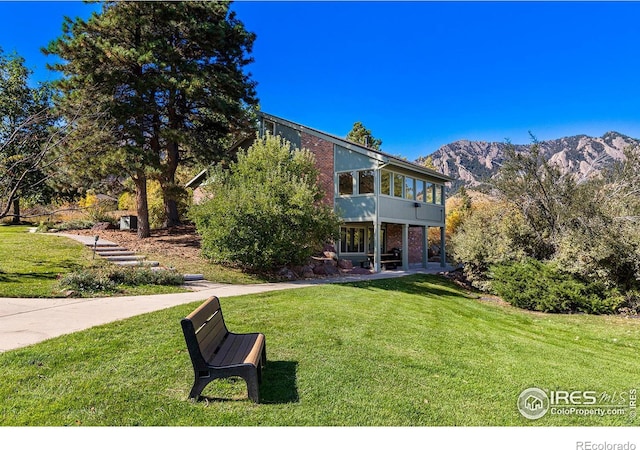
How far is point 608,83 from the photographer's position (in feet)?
52.1

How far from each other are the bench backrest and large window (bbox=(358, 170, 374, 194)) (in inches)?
599

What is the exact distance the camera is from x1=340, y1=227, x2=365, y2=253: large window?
2036 cm

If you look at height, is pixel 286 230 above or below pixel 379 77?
below

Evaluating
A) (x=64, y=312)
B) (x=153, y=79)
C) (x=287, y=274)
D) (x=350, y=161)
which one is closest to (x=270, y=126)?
(x=350, y=161)

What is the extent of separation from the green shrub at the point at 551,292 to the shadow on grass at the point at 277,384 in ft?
36.7

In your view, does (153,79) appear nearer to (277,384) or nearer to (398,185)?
(398,185)

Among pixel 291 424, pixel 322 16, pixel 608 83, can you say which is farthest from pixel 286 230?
pixel 608 83

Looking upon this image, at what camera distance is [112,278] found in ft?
34.1

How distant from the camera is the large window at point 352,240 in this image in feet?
66.8

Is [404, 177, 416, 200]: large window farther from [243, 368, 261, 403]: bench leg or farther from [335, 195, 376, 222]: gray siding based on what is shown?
[243, 368, 261, 403]: bench leg

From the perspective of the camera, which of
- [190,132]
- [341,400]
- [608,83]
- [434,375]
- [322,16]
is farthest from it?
[190,132]

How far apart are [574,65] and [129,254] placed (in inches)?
734

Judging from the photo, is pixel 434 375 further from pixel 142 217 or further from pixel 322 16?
pixel 142 217

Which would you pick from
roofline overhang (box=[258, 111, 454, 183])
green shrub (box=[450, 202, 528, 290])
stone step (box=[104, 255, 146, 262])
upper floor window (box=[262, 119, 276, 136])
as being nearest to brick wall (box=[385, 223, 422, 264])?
roofline overhang (box=[258, 111, 454, 183])
